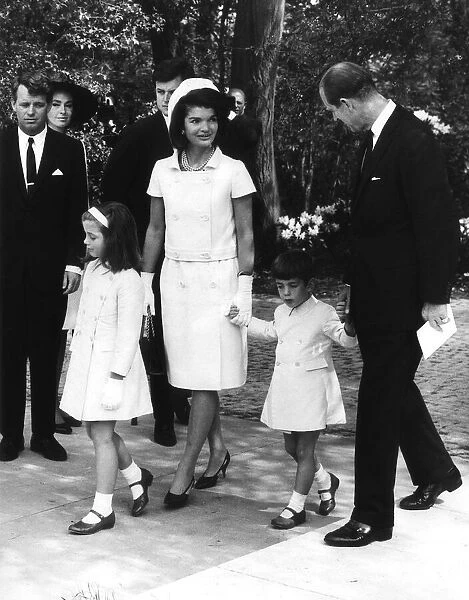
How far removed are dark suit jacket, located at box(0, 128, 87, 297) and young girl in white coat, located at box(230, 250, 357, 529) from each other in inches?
64.7

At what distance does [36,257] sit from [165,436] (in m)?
1.29

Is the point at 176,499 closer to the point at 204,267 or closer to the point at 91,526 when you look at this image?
the point at 91,526

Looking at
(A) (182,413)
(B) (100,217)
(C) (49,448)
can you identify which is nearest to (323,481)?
(B) (100,217)

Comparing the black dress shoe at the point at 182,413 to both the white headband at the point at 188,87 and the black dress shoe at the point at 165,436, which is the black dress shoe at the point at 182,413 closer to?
the black dress shoe at the point at 165,436

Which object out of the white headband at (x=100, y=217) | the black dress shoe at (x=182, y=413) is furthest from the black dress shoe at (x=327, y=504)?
the black dress shoe at (x=182, y=413)

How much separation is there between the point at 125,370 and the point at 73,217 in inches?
66.0

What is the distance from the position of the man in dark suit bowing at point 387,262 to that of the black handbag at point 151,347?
49.1 inches

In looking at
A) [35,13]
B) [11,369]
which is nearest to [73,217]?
[11,369]

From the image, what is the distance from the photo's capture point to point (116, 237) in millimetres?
5543

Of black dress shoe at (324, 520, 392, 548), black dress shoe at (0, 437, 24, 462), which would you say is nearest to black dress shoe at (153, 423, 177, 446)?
black dress shoe at (0, 437, 24, 462)

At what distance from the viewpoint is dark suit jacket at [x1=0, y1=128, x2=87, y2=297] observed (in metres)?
6.61

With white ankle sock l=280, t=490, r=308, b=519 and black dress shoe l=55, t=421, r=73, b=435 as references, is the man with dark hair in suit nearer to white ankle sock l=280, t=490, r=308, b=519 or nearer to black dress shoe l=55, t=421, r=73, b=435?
black dress shoe l=55, t=421, r=73, b=435

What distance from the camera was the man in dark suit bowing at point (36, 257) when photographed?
21.7 ft

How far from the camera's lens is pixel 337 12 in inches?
520
